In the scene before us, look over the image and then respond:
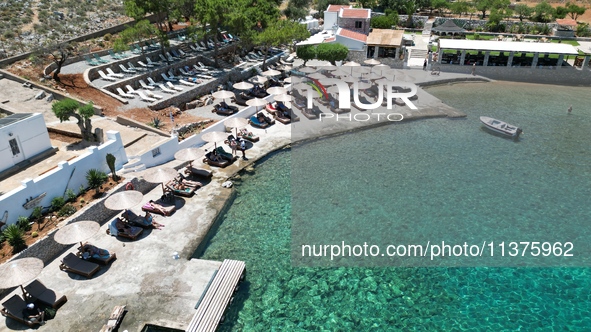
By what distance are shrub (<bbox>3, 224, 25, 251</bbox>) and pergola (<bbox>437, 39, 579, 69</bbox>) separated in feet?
142

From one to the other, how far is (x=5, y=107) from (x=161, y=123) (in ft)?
33.7

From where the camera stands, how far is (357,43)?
48.3m

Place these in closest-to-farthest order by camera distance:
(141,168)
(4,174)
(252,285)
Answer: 1. (252,285)
2. (4,174)
3. (141,168)

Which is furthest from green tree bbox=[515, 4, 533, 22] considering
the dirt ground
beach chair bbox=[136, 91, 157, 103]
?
the dirt ground

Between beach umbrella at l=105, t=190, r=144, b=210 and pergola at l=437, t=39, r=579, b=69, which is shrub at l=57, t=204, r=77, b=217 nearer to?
beach umbrella at l=105, t=190, r=144, b=210

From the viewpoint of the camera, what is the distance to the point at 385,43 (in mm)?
47719

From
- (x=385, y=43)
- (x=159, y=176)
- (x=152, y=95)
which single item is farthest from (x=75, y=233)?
(x=385, y=43)

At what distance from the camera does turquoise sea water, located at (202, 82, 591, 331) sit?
16203 mm

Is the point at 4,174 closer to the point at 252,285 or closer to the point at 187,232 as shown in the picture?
the point at 187,232

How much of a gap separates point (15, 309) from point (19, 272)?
61.5 inches

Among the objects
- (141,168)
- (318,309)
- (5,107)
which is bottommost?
(318,309)

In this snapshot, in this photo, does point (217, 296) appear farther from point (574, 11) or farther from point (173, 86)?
point (574, 11)

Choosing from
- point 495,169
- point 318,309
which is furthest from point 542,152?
point 318,309

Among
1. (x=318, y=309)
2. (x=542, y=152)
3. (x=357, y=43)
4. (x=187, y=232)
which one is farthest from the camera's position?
(x=357, y=43)
